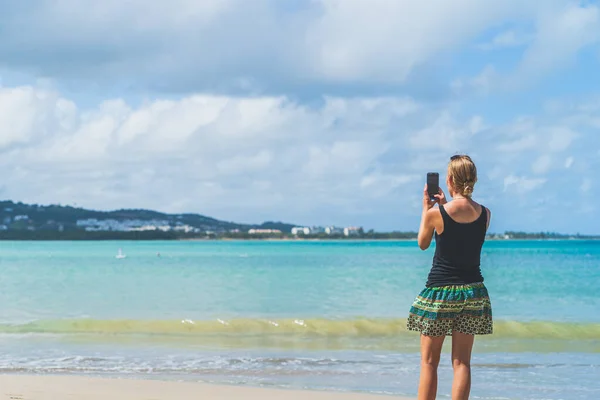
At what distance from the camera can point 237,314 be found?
20.5m

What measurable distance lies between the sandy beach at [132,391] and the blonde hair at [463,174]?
362 cm

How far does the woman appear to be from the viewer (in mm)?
5672

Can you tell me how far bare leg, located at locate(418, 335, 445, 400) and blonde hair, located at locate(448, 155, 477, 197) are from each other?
1.08 meters

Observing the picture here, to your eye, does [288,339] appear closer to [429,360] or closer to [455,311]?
[429,360]

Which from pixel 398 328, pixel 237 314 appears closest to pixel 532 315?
Answer: pixel 398 328

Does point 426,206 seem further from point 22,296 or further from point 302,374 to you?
point 22,296

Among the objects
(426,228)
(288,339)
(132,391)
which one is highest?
(426,228)

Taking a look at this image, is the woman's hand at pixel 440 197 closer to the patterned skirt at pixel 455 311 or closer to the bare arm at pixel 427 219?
the bare arm at pixel 427 219

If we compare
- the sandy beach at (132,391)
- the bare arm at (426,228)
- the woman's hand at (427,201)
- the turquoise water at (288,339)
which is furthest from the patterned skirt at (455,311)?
the turquoise water at (288,339)

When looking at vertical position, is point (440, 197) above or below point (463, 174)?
below

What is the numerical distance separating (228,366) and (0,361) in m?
3.30

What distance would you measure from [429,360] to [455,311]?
1.40ft

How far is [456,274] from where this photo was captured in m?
5.74

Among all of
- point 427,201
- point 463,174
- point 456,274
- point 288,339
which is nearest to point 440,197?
point 427,201
